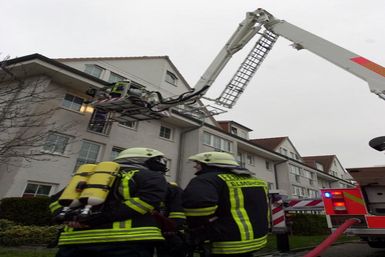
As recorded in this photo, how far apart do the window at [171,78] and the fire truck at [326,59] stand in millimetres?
9769

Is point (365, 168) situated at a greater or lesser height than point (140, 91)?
lesser

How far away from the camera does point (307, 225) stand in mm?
16016

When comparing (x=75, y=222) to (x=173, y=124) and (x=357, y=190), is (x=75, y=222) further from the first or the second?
(x=173, y=124)

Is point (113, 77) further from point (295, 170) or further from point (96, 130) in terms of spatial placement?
point (295, 170)

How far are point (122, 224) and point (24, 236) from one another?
781cm

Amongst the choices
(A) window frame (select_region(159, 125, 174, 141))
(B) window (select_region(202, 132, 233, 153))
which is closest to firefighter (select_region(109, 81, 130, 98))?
(A) window frame (select_region(159, 125, 174, 141))

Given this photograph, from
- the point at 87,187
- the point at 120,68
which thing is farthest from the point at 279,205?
the point at 120,68

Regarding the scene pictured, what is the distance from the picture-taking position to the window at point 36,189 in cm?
1092

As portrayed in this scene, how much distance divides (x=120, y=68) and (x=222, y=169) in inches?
646

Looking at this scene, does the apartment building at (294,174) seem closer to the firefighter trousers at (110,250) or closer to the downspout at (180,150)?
the downspout at (180,150)

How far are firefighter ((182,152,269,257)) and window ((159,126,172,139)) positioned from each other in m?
15.1

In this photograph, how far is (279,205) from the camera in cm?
564

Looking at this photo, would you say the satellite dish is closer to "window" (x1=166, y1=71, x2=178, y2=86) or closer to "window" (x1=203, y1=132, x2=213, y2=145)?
"window" (x1=203, y1=132, x2=213, y2=145)

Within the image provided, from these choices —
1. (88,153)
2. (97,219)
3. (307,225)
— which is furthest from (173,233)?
(307,225)
